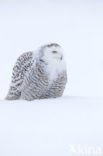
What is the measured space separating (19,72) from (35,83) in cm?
14

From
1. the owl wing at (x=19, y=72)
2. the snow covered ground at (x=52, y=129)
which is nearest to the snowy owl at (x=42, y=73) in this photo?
the owl wing at (x=19, y=72)

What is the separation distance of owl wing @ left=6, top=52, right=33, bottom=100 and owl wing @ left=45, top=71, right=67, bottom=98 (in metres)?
0.14

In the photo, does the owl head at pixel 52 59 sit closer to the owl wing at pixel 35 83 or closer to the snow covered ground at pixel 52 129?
the owl wing at pixel 35 83

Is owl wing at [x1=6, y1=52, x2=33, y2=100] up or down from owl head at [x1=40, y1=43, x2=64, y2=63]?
down

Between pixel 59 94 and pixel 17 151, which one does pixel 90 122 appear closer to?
pixel 17 151

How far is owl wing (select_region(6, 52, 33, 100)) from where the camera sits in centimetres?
188

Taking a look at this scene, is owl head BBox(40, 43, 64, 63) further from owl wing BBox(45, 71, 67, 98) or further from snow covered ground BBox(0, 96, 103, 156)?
snow covered ground BBox(0, 96, 103, 156)

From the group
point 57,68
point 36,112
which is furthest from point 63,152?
point 57,68

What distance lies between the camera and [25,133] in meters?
1.21

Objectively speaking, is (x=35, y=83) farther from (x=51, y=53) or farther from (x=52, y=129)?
(x=52, y=129)

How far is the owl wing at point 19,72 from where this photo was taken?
1877 mm

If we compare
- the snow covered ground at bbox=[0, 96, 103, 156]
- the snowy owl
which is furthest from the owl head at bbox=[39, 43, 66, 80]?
the snow covered ground at bbox=[0, 96, 103, 156]

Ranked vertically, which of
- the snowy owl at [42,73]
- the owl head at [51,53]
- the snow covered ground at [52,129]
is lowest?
the snow covered ground at [52,129]

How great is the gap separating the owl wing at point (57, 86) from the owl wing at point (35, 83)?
1.3 inches
